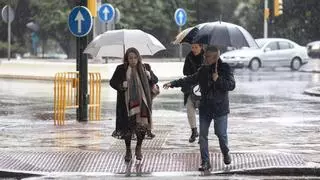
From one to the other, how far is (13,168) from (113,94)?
14.2m

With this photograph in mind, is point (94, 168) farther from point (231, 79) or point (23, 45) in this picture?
point (23, 45)

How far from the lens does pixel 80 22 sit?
15.5 meters

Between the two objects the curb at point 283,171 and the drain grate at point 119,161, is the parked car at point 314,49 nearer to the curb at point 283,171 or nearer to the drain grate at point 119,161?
the drain grate at point 119,161

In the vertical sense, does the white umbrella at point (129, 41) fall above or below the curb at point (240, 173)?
above

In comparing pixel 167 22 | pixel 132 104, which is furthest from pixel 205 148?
pixel 167 22

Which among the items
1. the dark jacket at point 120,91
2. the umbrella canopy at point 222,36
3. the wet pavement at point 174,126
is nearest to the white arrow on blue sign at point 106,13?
the wet pavement at point 174,126

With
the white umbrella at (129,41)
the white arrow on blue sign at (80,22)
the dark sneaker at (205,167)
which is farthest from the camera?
the white arrow on blue sign at (80,22)

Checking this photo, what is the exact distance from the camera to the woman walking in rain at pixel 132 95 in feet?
34.4

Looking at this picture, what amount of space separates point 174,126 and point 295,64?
2609 centimetres

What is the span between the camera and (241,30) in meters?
11.1

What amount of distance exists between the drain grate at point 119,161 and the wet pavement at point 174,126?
1.13 ft

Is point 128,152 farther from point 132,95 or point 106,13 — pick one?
point 106,13

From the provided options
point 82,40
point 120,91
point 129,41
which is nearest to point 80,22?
point 82,40

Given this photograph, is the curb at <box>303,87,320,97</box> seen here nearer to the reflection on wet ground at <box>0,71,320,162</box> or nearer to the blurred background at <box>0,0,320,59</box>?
the reflection on wet ground at <box>0,71,320,162</box>
